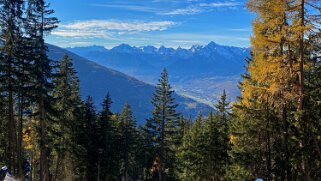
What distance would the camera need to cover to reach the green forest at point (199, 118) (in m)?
21.2

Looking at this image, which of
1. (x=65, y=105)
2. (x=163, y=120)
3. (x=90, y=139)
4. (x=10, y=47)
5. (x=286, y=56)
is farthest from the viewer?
(x=163, y=120)

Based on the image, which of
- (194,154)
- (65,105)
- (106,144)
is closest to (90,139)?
(106,144)

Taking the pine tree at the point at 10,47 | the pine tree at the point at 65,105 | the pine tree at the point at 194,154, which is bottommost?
the pine tree at the point at 194,154

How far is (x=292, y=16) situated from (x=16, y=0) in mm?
19652

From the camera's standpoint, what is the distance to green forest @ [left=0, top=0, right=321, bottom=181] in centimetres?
2119

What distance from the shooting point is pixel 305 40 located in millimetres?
20938

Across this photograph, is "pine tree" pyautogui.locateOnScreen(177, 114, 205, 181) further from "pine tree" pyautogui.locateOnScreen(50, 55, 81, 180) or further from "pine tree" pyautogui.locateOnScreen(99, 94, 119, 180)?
"pine tree" pyautogui.locateOnScreen(50, 55, 81, 180)

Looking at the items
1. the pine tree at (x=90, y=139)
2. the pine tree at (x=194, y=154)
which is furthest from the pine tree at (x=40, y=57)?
the pine tree at (x=194, y=154)

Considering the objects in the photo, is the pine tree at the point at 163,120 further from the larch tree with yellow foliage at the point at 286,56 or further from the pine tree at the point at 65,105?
the larch tree with yellow foliage at the point at 286,56

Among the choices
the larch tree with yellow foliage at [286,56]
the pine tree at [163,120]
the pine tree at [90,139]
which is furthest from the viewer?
the pine tree at [163,120]

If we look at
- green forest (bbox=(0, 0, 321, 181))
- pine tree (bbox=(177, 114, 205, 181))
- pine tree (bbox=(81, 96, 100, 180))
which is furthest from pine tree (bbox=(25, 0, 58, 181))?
pine tree (bbox=(177, 114, 205, 181))

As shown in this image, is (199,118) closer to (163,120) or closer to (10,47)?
(163,120)

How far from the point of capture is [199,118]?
174 feet

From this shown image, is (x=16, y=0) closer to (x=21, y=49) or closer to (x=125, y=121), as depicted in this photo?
(x=21, y=49)
